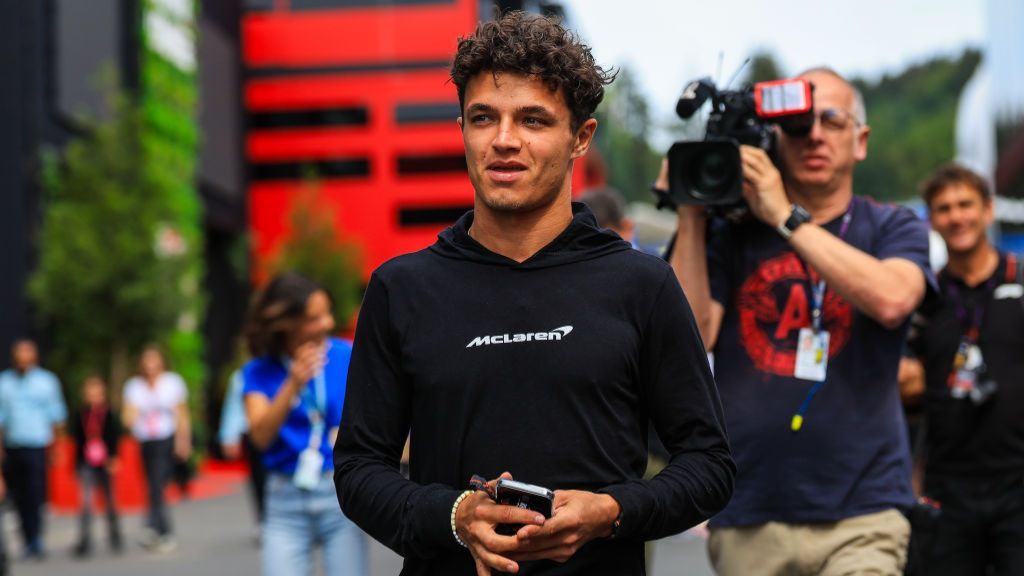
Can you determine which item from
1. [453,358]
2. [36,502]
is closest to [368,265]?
[36,502]

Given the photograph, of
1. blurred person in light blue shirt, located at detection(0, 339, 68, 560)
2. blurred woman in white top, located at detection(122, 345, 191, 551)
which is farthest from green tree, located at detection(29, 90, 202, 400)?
blurred person in light blue shirt, located at detection(0, 339, 68, 560)

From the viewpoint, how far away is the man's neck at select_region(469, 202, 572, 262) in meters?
2.73

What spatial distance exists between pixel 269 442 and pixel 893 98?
11801 cm

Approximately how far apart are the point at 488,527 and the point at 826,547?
195 cm

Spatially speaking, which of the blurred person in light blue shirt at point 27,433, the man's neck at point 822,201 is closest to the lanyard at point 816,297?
the man's neck at point 822,201

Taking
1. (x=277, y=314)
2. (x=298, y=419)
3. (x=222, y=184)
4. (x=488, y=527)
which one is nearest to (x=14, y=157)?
(x=222, y=184)

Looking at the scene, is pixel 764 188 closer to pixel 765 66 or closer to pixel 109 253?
pixel 109 253

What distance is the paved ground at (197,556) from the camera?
1133 centimetres

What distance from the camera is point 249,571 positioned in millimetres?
11617

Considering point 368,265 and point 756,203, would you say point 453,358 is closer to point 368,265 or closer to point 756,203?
point 756,203

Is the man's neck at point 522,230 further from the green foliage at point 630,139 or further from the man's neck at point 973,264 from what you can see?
the green foliage at point 630,139

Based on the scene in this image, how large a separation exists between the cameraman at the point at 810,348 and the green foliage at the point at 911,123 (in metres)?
105

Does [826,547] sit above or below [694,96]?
below

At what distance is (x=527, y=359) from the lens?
2.61m
